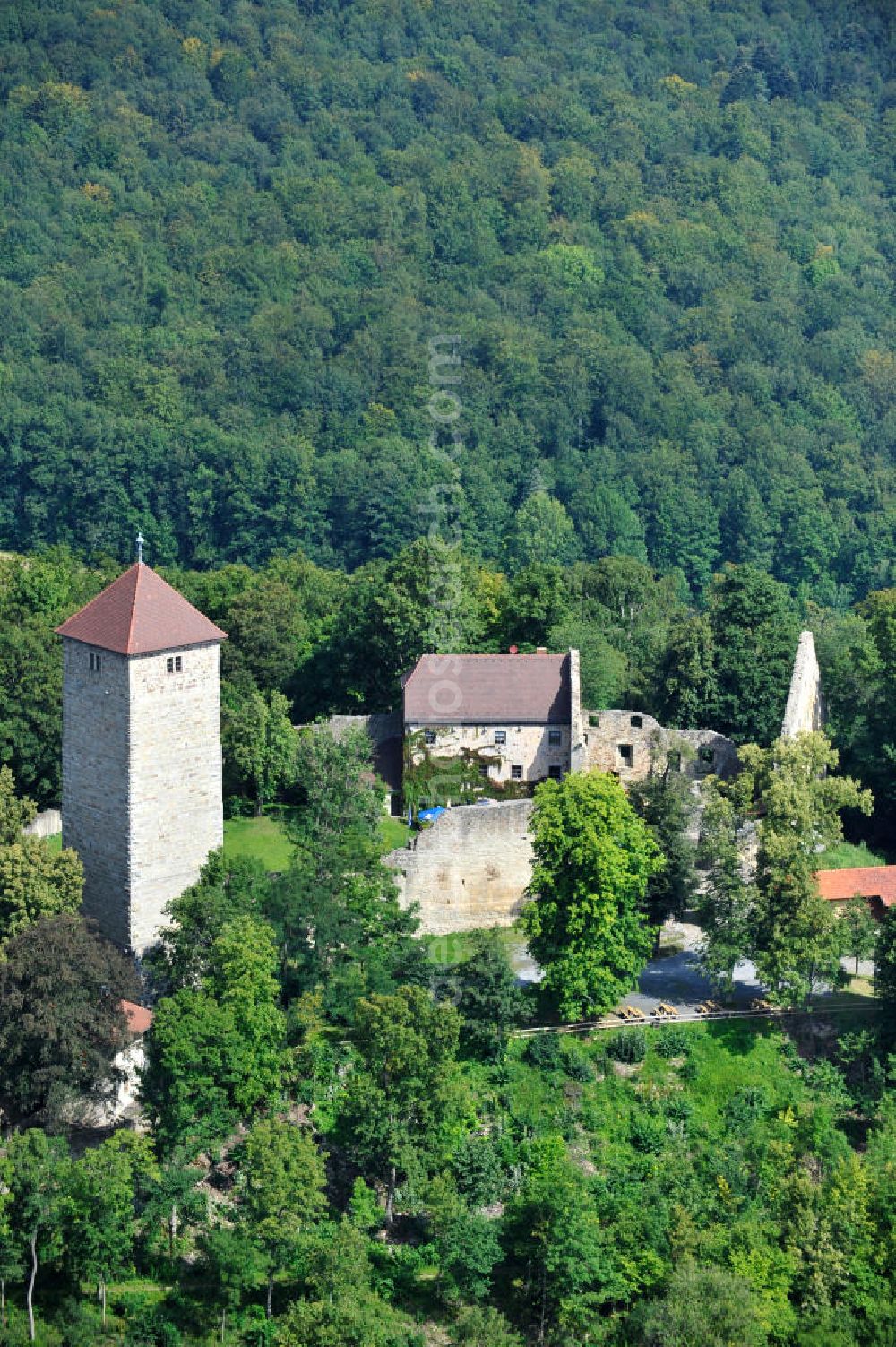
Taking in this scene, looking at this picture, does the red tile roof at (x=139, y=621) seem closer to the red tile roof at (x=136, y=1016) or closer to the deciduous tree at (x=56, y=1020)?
the deciduous tree at (x=56, y=1020)

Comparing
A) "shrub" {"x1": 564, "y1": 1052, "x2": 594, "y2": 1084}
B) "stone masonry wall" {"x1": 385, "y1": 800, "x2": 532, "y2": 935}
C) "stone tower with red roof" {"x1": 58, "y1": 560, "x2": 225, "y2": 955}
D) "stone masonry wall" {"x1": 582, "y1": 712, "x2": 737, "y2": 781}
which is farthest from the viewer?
"stone masonry wall" {"x1": 582, "y1": 712, "x2": 737, "y2": 781}

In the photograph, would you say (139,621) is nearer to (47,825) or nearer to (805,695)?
(47,825)

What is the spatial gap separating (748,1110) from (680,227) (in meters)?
108

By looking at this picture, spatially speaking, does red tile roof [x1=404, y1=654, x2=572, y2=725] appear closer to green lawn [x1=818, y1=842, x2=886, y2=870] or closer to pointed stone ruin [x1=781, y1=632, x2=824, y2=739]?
pointed stone ruin [x1=781, y1=632, x2=824, y2=739]

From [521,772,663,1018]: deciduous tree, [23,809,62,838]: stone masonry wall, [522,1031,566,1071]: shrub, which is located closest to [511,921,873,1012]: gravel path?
[521,772,663,1018]: deciduous tree

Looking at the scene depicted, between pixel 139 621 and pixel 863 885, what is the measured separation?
→ 69.3ft

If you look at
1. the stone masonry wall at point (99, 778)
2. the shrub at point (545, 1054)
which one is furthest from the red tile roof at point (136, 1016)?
the shrub at point (545, 1054)

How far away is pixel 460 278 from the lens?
516ft

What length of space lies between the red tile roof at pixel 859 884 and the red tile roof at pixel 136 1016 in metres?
18.6

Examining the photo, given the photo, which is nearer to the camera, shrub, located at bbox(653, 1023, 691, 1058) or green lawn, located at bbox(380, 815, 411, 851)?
shrub, located at bbox(653, 1023, 691, 1058)

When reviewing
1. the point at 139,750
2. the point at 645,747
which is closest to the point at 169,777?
the point at 139,750

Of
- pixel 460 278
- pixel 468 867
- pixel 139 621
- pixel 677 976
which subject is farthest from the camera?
pixel 460 278

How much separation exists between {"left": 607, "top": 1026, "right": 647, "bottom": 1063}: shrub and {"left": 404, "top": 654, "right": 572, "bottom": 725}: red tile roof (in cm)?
1340

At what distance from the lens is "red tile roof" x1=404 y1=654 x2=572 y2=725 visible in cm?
7250
